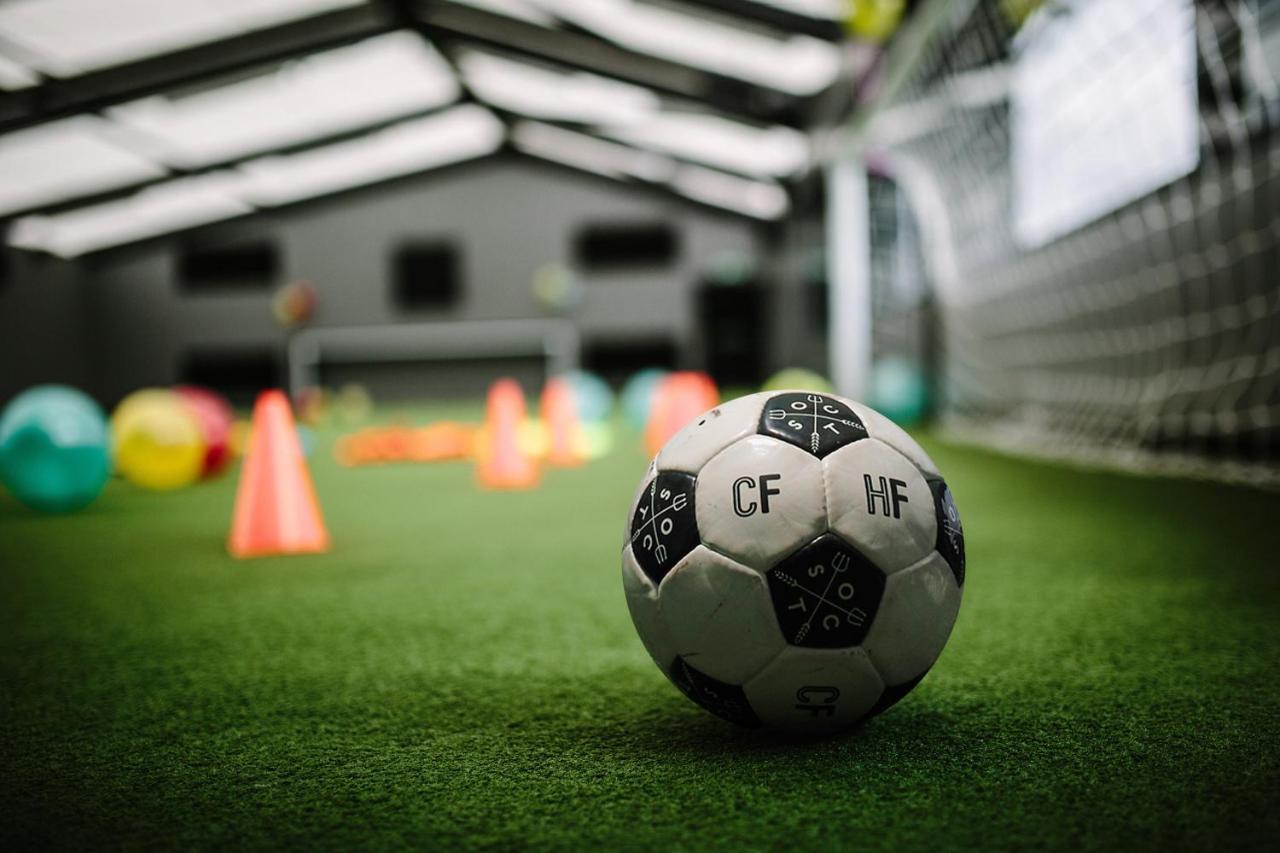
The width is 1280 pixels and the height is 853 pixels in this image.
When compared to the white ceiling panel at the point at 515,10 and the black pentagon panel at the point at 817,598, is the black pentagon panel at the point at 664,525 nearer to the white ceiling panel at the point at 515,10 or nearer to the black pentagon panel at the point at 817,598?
the black pentagon panel at the point at 817,598

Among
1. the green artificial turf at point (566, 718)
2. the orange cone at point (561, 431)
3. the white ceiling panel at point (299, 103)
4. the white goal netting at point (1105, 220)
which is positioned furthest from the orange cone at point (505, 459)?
the white ceiling panel at point (299, 103)

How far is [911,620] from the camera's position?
1.07 metres

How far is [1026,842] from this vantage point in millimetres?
854

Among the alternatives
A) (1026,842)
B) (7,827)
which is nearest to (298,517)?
(7,827)

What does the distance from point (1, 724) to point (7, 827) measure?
394mm

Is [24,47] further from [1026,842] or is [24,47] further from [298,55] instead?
[1026,842]

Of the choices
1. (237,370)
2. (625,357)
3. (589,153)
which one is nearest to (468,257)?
(589,153)

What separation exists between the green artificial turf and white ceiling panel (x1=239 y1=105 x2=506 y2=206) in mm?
10276

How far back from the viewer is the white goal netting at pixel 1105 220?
11.5 ft

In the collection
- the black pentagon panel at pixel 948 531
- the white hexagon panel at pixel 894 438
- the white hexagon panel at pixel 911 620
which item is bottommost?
the white hexagon panel at pixel 911 620

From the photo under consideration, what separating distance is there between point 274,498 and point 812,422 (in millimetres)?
1887

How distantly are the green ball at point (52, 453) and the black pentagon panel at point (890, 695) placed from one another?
10.8ft

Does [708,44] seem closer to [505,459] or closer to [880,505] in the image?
[505,459]

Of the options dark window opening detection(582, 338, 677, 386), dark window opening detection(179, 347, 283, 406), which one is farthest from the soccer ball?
dark window opening detection(179, 347, 283, 406)
